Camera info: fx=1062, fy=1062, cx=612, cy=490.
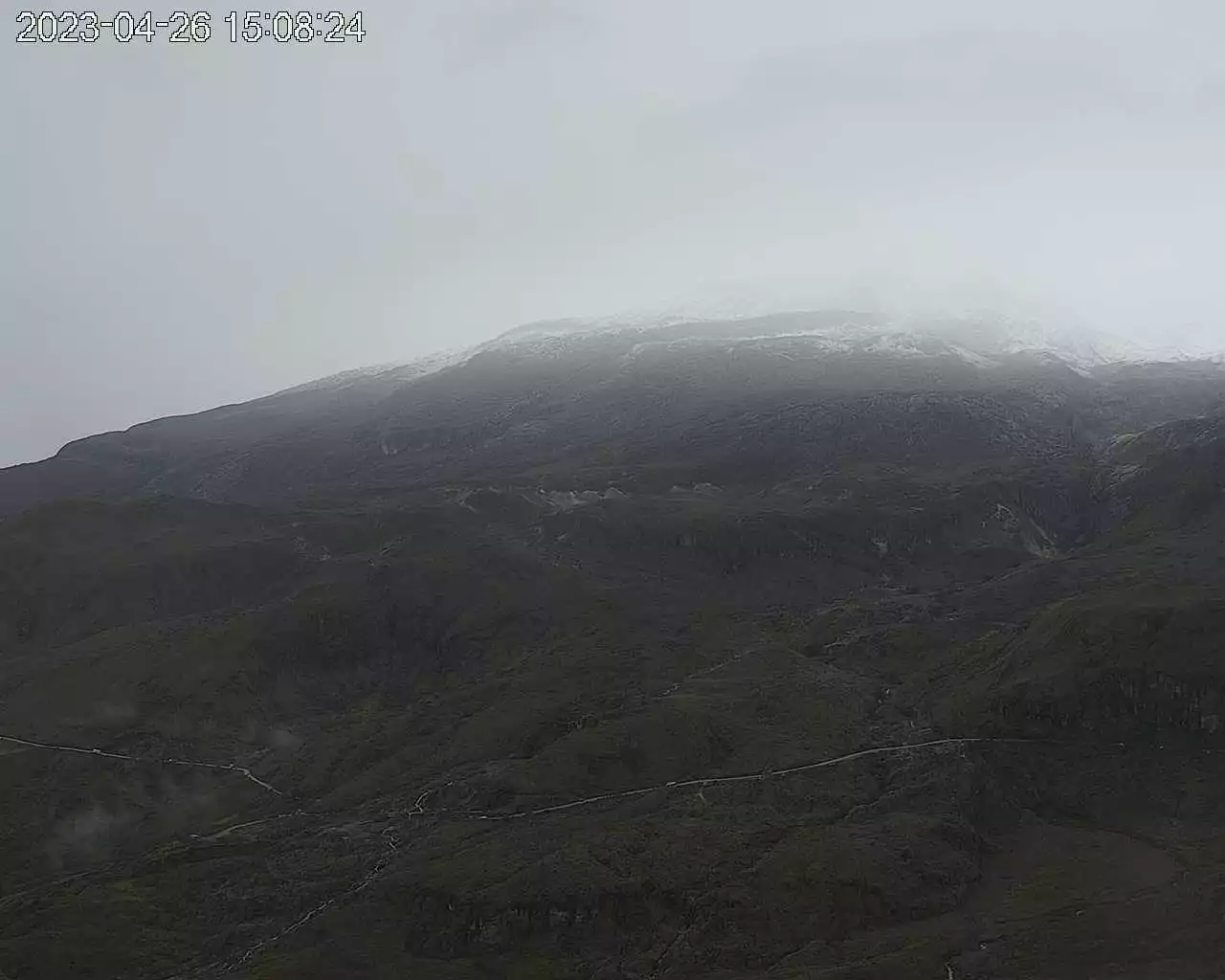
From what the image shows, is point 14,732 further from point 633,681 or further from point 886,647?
point 886,647

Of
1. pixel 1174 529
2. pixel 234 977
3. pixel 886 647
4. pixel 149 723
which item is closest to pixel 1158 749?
pixel 886 647

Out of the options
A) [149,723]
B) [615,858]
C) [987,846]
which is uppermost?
[149,723]

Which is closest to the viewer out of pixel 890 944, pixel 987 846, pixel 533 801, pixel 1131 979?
pixel 1131 979

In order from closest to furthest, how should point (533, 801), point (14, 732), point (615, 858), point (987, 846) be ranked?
point (615, 858), point (987, 846), point (533, 801), point (14, 732)

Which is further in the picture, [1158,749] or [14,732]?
[14,732]

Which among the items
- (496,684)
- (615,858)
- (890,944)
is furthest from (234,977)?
(496,684)

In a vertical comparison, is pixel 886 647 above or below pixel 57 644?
below
